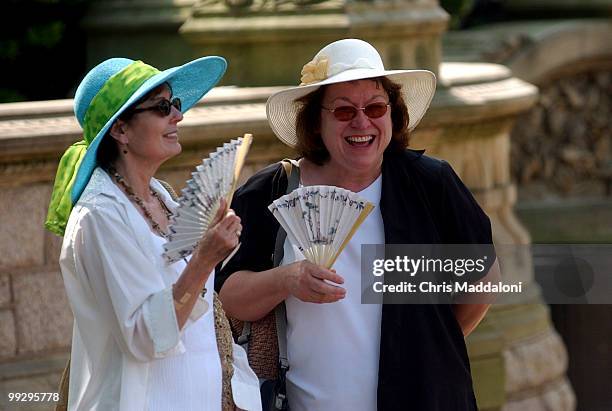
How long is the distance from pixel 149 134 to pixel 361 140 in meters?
0.72

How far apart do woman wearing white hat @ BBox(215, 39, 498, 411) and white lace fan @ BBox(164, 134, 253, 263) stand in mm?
441

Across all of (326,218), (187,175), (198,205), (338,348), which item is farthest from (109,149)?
(187,175)

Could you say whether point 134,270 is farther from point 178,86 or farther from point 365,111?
point 365,111

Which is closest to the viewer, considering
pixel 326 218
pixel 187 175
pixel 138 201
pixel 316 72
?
pixel 138 201

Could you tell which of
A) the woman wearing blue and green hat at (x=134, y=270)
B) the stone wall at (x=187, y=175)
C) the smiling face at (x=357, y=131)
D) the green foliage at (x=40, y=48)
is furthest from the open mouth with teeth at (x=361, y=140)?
the green foliage at (x=40, y=48)

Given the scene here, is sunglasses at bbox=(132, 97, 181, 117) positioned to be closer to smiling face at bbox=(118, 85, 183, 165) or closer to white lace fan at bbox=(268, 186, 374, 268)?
smiling face at bbox=(118, 85, 183, 165)

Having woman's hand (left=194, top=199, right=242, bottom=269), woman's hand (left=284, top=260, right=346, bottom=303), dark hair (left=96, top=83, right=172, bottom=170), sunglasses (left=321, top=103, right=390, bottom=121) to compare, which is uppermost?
sunglasses (left=321, top=103, right=390, bottom=121)

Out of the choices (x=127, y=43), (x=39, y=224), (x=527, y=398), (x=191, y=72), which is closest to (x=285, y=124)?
(x=191, y=72)

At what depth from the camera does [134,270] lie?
4.00m

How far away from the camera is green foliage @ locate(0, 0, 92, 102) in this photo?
9.98m

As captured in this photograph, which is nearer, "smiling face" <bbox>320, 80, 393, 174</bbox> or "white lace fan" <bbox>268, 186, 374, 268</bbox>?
→ "white lace fan" <bbox>268, 186, 374, 268</bbox>

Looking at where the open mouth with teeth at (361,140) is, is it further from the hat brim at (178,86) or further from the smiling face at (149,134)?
the smiling face at (149,134)

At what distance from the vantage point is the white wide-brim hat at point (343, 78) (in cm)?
471

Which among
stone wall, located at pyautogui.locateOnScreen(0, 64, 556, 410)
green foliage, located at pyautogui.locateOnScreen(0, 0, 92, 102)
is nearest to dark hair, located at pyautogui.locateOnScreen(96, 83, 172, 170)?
stone wall, located at pyautogui.locateOnScreen(0, 64, 556, 410)
